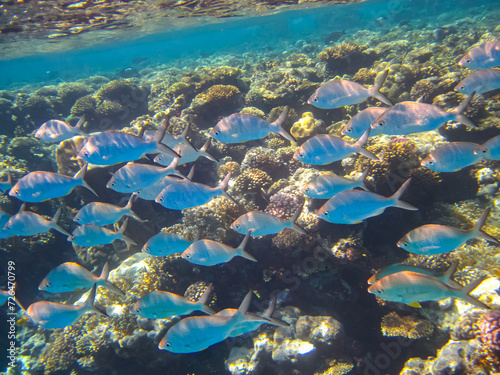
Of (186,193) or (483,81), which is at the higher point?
(483,81)

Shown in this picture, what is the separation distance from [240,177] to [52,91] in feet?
56.8

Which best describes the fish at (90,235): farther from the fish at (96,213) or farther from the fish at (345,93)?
the fish at (345,93)

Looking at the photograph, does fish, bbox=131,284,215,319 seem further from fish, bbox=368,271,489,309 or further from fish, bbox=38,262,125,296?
fish, bbox=368,271,489,309

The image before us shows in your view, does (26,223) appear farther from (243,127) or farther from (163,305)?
(243,127)

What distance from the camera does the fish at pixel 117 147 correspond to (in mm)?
3740

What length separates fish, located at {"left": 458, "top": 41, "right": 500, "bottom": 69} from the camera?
5238 millimetres

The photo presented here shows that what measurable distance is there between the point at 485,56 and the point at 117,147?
7.16m

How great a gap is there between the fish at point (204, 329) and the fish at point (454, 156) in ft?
10.8

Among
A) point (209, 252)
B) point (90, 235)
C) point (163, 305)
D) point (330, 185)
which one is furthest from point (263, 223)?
point (90, 235)

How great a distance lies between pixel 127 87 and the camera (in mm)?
14422

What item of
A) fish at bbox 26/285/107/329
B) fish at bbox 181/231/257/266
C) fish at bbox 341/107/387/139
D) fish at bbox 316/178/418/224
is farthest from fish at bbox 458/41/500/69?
fish at bbox 26/285/107/329

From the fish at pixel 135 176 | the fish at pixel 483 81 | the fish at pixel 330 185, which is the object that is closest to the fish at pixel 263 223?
the fish at pixel 330 185

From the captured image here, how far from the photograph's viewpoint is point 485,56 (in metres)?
5.33

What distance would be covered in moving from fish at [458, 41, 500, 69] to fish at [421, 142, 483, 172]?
277cm
